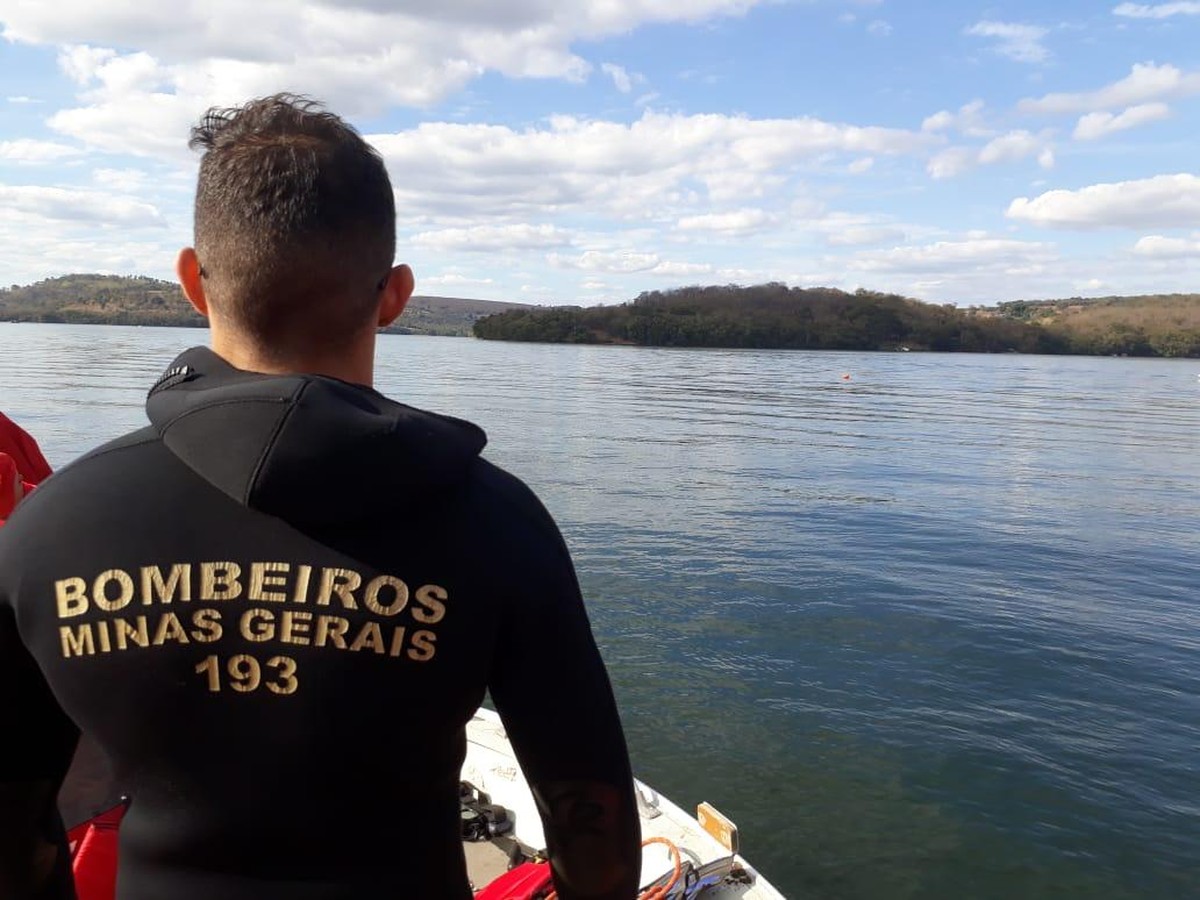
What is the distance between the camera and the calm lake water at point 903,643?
8.80 meters

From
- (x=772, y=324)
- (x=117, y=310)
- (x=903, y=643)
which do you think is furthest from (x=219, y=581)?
(x=117, y=310)

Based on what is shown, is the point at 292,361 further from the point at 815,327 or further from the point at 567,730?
the point at 815,327

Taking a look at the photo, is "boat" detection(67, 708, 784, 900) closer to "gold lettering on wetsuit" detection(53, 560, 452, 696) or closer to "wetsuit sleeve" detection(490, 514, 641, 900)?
"wetsuit sleeve" detection(490, 514, 641, 900)

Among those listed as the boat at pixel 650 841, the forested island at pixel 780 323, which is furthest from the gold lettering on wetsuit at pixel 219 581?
the forested island at pixel 780 323

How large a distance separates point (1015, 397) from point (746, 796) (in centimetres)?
6114

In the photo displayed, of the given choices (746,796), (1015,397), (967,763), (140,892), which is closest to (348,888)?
(140,892)

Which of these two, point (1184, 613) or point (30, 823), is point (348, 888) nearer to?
point (30, 823)

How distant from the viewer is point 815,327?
162750mm

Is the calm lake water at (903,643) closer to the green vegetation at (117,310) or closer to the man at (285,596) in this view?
the man at (285,596)

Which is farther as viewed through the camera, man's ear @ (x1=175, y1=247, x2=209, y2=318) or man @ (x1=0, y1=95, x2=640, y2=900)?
man's ear @ (x1=175, y1=247, x2=209, y2=318)

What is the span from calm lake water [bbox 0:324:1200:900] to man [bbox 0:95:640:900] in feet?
24.0

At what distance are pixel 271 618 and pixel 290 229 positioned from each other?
0.68m

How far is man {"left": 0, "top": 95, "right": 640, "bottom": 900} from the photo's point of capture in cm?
152

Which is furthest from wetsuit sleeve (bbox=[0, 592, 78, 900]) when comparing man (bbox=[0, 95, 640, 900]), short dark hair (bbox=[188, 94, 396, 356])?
short dark hair (bbox=[188, 94, 396, 356])
